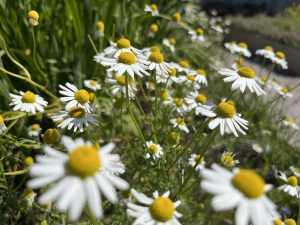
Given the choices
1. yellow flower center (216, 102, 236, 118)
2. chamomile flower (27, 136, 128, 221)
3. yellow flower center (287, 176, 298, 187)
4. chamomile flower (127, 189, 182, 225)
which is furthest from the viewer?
yellow flower center (287, 176, 298, 187)

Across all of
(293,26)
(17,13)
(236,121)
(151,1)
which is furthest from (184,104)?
(293,26)

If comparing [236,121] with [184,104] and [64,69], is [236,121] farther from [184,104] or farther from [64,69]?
[64,69]

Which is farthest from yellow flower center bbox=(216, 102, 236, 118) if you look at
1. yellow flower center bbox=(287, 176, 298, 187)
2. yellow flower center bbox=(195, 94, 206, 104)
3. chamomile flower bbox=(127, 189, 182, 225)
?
yellow flower center bbox=(287, 176, 298, 187)

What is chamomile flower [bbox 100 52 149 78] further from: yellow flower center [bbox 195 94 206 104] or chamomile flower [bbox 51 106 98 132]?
yellow flower center [bbox 195 94 206 104]

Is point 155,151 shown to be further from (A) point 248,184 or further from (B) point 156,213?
(A) point 248,184

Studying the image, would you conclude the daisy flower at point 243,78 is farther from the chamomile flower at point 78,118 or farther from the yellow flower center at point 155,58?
the chamomile flower at point 78,118
